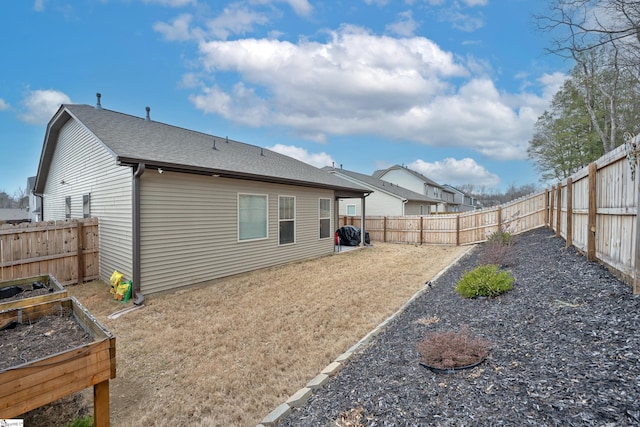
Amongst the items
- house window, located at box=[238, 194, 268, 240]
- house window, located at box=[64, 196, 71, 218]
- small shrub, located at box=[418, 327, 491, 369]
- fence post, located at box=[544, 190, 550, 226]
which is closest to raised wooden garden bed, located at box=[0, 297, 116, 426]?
small shrub, located at box=[418, 327, 491, 369]

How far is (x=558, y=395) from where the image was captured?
1729mm

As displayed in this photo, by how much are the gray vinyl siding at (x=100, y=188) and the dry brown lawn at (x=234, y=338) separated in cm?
93

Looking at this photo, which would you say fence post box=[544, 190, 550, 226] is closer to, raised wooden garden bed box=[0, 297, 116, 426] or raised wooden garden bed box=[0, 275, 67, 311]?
raised wooden garden bed box=[0, 297, 116, 426]

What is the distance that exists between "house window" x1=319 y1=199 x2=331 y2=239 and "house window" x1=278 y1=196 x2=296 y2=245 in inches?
70.1

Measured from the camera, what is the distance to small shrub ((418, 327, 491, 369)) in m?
2.41

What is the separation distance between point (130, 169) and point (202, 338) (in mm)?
4127

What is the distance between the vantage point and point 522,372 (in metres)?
2.08

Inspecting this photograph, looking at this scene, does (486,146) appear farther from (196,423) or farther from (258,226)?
(196,423)

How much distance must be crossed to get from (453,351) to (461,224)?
13.2 metres

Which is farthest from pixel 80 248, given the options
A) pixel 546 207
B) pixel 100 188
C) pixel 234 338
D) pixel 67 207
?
pixel 546 207

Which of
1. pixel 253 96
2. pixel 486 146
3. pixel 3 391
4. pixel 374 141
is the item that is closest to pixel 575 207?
pixel 3 391

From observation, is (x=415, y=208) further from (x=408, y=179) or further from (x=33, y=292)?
(x=33, y=292)

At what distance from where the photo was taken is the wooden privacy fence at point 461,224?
445 inches

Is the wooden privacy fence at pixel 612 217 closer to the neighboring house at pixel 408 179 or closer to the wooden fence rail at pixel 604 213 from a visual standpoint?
the wooden fence rail at pixel 604 213
